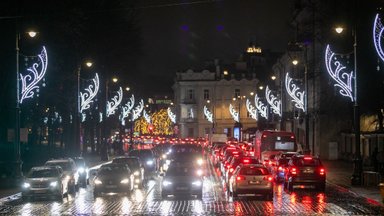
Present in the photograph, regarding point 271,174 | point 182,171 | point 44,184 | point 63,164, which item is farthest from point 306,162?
point 44,184

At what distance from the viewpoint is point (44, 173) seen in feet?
106

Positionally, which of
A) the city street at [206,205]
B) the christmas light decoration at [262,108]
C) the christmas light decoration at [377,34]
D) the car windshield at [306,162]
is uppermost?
the christmas light decoration at [377,34]

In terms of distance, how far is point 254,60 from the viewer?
173375 mm

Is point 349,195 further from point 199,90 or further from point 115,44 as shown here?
point 199,90

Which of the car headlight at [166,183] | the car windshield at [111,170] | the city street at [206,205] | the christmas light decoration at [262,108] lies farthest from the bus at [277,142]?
the christmas light decoration at [262,108]

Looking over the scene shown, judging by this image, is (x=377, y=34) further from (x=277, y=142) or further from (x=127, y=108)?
(x=127, y=108)

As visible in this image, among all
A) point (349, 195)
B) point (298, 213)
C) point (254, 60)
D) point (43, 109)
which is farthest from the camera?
point (254, 60)

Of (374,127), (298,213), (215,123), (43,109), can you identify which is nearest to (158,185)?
(298,213)

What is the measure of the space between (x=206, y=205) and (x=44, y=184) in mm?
7919

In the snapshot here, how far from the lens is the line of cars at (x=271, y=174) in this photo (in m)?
30.1

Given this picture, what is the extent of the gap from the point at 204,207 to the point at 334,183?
15474mm

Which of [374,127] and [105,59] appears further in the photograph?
[105,59]

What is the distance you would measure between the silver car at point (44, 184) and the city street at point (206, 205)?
46 centimetres

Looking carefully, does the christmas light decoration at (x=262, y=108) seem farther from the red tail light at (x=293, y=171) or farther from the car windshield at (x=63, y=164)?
the car windshield at (x=63, y=164)
